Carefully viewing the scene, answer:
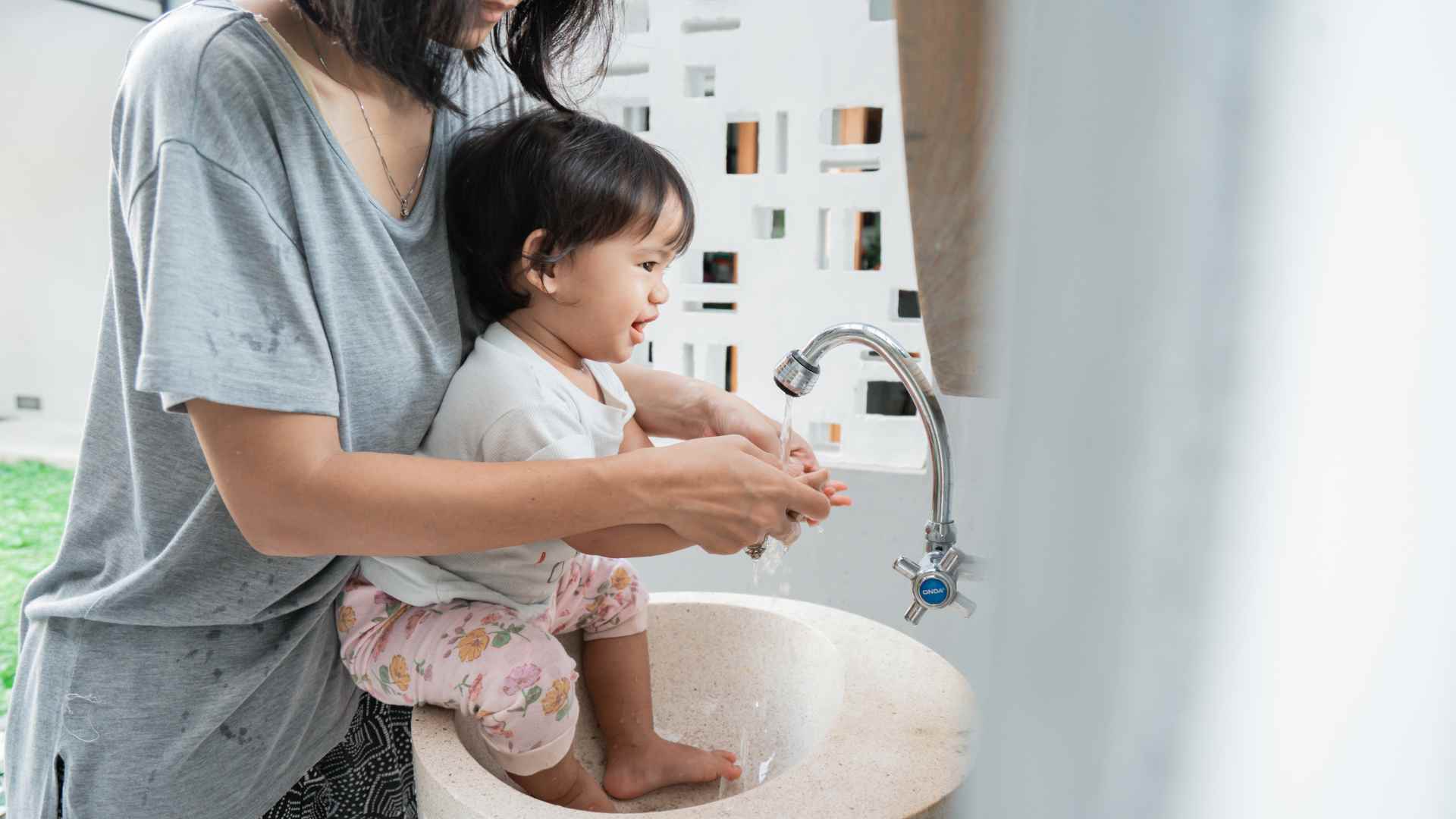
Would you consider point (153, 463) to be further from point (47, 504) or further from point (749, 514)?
point (47, 504)

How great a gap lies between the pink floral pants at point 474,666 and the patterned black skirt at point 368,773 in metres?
0.11

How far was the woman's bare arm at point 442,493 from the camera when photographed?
708mm

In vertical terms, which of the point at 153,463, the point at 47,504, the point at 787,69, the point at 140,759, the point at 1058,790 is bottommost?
the point at 47,504

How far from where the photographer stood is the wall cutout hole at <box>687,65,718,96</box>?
1.89 meters

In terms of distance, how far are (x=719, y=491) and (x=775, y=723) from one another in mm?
425

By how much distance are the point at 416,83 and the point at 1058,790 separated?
0.82 metres

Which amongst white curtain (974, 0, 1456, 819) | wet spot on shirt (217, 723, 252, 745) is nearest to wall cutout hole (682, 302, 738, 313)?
wet spot on shirt (217, 723, 252, 745)

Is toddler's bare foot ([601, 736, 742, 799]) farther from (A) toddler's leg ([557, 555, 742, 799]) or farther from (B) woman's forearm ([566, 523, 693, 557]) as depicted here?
(B) woman's forearm ([566, 523, 693, 557])

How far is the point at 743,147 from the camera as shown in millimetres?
1942

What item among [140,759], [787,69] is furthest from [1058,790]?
[787,69]

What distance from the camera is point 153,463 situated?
0.81m

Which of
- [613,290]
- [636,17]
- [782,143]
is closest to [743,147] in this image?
[782,143]

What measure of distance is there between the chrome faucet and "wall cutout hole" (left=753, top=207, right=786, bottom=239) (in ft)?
2.98

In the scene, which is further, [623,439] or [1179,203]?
[623,439]
